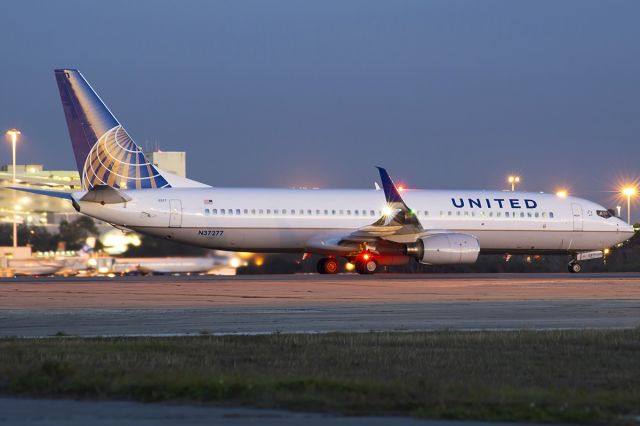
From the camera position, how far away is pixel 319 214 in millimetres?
41969

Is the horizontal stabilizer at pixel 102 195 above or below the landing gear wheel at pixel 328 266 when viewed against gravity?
above

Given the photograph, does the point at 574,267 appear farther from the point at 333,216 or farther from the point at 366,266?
the point at 333,216

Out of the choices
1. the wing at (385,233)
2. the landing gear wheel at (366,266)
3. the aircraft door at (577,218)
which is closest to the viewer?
the wing at (385,233)

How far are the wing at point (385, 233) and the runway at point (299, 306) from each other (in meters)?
6.10

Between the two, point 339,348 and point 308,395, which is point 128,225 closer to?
point 339,348

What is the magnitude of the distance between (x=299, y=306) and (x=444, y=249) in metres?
16.3

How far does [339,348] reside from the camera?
50.6 ft

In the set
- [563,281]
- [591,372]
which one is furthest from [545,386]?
[563,281]

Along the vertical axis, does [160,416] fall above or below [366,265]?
below

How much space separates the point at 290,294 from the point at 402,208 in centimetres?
1354

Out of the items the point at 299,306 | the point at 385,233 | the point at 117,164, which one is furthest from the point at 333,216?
the point at 299,306

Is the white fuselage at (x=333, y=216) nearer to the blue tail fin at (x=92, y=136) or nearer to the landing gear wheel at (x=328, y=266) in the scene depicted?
the blue tail fin at (x=92, y=136)

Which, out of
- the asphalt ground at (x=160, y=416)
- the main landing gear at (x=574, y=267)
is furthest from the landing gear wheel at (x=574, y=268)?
the asphalt ground at (x=160, y=416)

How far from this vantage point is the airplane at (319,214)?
1560 inches
